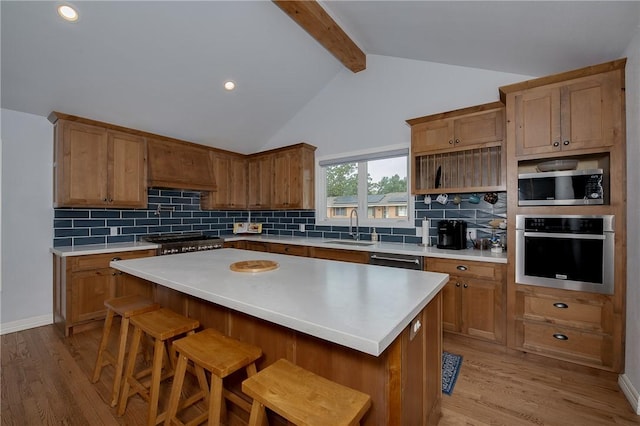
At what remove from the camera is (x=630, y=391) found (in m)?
1.81

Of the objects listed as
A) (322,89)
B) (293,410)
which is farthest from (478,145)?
(293,410)

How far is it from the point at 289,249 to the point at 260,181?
144 centimetres

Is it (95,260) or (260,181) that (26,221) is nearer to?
(95,260)

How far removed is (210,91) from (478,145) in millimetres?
3128

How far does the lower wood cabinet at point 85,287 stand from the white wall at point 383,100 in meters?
2.97

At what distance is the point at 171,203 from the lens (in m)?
4.11

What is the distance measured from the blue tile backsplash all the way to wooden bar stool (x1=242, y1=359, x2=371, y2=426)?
2542mm

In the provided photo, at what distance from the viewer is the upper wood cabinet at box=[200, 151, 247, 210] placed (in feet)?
14.4

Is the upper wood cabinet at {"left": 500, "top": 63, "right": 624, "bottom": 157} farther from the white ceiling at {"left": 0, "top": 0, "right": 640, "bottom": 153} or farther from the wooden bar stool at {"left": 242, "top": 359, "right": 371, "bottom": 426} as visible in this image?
the wooden bar stool at {"left": 242, "top": 359, "right": 371, "bottom": 426}

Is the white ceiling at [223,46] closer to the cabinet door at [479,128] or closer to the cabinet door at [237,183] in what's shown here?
the cabinet door at [479,128]

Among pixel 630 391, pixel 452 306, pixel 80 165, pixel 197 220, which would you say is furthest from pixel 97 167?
pixel 630 391

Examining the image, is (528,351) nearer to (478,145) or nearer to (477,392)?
(477,392)

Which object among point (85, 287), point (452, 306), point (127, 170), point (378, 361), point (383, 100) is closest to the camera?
point (378, 361)

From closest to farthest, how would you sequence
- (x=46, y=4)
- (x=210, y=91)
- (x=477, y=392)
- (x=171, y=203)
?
(x=477, y=392)
(x=46, y=4)
(x=210, y=91)
(x=171, y=203)
